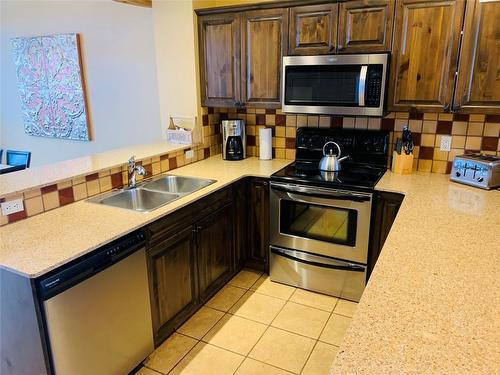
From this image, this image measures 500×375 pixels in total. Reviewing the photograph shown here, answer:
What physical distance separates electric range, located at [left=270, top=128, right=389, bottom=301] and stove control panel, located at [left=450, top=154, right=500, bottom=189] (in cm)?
53

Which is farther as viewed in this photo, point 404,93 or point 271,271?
point 271,271

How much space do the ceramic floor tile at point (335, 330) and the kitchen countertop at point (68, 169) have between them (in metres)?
1.73

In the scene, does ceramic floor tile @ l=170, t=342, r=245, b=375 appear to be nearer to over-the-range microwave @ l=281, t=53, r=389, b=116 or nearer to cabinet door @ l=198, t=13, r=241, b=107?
over-the-range microwave @ l=281, t=53, r=389, b=116

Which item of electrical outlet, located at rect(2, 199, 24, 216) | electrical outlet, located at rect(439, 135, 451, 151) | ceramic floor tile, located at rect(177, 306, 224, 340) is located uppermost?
electrical outlet, located at rect(439, 135, 451, 151)

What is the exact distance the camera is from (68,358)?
171 cm

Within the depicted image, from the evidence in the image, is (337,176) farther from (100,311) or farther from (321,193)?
(100,311)

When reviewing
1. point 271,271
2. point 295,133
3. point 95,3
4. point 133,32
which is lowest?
point 271,271

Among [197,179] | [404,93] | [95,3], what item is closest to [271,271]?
[197,179]

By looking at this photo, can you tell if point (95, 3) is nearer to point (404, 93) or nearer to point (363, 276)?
point (404, 93)

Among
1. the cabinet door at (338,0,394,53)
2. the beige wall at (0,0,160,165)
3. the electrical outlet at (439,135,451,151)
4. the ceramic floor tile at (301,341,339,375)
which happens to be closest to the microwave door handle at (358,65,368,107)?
the cabinet door at (338,0,394,53)

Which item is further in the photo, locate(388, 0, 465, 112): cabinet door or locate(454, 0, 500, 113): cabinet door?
locate(388, 0, 465, 112): cabinet door

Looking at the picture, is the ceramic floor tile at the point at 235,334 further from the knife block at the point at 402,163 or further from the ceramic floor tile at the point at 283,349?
the knife block at the point at 402,163

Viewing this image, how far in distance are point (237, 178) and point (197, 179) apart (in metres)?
0.30

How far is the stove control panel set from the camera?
2.42 metres
